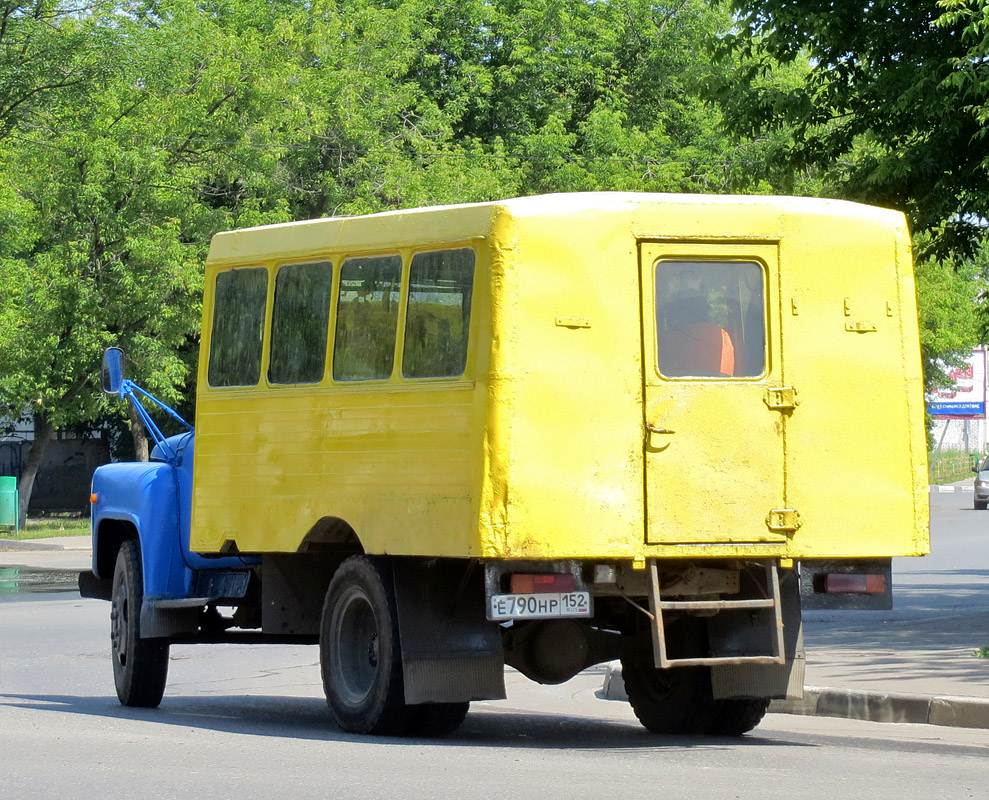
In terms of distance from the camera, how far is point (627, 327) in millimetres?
8195

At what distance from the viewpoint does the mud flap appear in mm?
8305

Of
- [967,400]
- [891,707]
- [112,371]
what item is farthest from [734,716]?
[967,400]

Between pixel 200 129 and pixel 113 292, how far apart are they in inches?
156

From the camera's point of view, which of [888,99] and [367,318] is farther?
[888,99]

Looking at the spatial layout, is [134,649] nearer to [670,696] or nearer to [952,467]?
[670,696]

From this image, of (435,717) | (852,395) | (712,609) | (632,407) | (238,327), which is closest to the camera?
(632,407)

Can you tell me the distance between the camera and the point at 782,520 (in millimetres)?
8320

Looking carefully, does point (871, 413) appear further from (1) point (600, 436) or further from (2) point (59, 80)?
(2) point (59, 80)

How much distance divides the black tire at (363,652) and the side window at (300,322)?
3.82 feet

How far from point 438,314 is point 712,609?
200 centimetres

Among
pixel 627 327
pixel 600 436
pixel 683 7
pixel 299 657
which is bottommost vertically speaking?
pixel 299 657

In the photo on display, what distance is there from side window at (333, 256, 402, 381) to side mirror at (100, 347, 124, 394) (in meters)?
2.35

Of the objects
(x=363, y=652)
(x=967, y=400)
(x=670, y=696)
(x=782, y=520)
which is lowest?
(x=670, y=696)

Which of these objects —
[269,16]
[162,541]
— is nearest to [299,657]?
[162,541]
